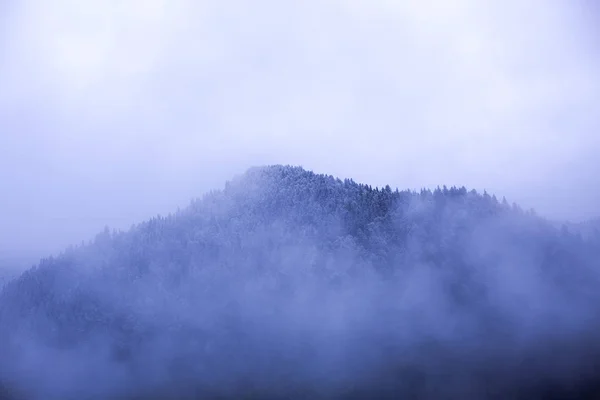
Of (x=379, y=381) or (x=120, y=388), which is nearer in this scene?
(x=379, y=381)

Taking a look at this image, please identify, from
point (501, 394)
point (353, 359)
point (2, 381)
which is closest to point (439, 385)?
point (501, 394)

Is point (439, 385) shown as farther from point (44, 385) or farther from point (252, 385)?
point (44, 385)

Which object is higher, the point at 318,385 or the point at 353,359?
the point at 353,359

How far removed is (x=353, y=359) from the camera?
19975 centimetres

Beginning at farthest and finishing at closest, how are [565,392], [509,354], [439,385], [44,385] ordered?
1. [44,385]
2. [509,354]
3. [439,385]
4. [565,392]

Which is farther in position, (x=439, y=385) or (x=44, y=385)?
(x=44, y=385)

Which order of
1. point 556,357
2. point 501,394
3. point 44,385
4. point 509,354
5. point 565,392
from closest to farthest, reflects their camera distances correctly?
1. point 565,392
2. point 501,394
3. point 556,357
4. point 509,354
5. point 44,385

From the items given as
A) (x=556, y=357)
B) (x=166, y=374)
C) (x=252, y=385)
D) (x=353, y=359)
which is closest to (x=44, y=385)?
(x=166, y=374)

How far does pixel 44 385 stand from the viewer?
191750 mm

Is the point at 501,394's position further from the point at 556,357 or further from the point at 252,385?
the point at 252,385

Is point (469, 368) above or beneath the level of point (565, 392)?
above

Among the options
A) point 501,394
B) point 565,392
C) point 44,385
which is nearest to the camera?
point 565,392

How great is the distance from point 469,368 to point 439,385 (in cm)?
2317

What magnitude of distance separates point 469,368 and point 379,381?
3525cm
